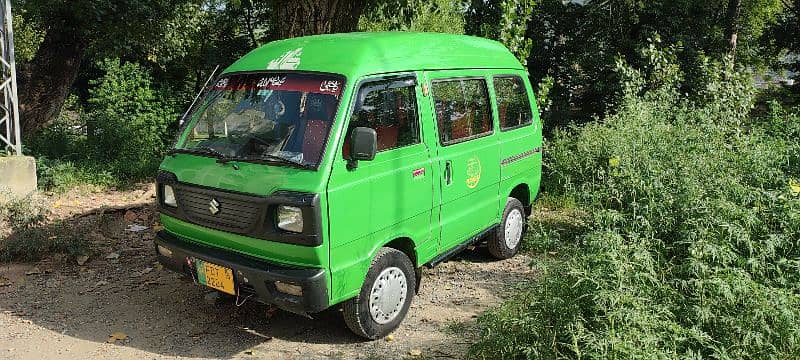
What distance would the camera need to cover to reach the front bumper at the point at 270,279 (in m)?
4.14

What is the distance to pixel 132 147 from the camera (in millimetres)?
11477

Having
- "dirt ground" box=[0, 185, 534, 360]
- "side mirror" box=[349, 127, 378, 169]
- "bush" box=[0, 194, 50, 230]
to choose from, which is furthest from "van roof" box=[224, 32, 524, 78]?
"bush" box=[0, 194, 50, 230]

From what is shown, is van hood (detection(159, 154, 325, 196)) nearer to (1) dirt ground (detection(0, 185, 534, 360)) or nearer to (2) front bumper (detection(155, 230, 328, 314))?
(2) front bumper (detection(155, 230, 328, 314))

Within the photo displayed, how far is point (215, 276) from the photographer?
4.51m

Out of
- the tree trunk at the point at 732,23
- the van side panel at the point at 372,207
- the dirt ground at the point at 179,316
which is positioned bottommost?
the dirt ground at the point at 179,316

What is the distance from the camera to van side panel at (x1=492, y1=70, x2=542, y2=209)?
20.5 ft

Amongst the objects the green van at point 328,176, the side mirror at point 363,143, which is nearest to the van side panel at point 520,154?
the green van at point 328,176

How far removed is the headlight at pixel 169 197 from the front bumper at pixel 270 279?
0.39 metres

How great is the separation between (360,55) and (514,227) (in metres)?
2.99

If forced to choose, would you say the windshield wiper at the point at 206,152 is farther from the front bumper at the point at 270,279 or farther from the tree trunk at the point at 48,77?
the tree trunk at the point at 48,77

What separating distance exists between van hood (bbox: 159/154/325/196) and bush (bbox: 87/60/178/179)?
638 centimetres

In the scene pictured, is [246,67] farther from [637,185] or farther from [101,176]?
[101,176]

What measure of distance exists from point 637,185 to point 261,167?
2573 mm

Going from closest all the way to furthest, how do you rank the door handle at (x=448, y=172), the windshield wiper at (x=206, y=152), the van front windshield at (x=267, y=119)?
the van front windshield at (x=267, y=119)
the windshield wiper at (x=206, y=152)
the door handle at (x=448, y=172)
